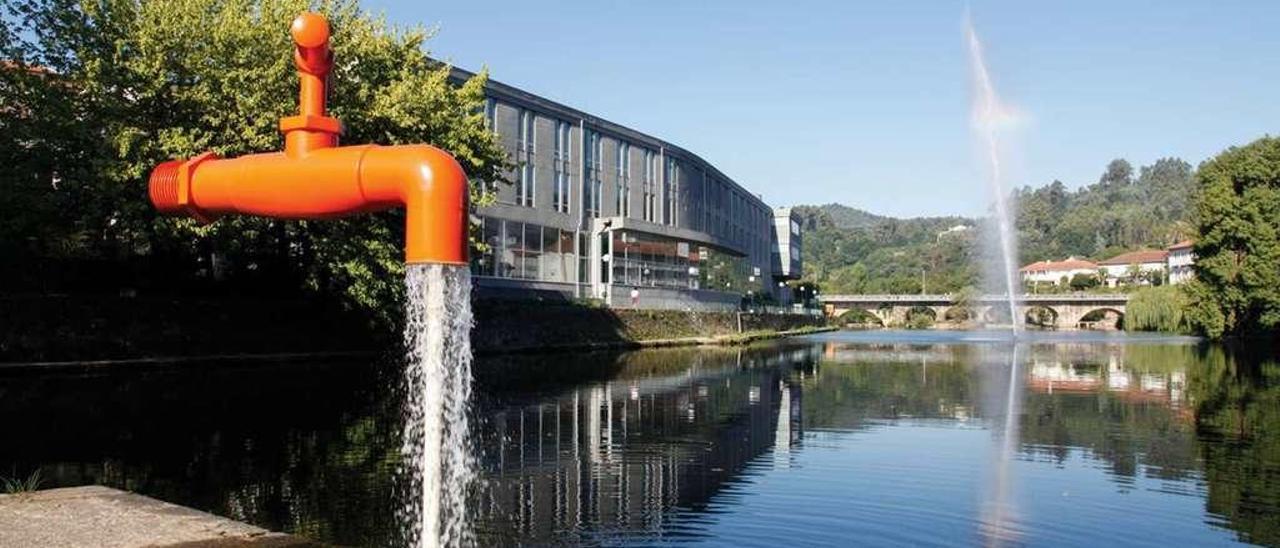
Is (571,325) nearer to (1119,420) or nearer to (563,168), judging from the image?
(563,168)

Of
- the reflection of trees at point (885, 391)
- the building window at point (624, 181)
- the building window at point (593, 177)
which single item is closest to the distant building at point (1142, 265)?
the building window at point (624, 181)

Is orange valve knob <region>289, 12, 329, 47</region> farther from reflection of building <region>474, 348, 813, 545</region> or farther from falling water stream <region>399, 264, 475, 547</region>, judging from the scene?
reflection of building <region>474, 348, 813, 545</region>

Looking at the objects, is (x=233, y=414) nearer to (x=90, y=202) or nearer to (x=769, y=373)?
(x=90, y=202)

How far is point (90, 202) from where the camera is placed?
1371 inches

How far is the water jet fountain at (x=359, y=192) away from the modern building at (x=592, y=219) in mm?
42721

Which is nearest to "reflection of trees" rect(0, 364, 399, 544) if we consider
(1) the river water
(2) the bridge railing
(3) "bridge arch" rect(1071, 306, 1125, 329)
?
(1) the river water

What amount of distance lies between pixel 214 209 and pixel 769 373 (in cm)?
3435

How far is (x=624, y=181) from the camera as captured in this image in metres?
75.9

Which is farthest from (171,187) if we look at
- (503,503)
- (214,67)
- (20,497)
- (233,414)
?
(214,67)

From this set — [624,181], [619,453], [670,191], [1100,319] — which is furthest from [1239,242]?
[1100,319]

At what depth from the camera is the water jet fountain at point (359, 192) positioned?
646 centimetres

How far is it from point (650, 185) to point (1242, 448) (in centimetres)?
6361

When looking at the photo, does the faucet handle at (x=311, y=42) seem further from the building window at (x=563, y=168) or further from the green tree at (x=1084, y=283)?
the green tree at (x=1084, y=283)

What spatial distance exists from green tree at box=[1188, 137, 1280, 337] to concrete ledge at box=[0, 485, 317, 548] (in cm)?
7162
